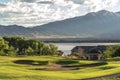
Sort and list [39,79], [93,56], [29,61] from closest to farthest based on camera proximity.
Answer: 1. [39,79]
2. [29,61]
3. [93,56]

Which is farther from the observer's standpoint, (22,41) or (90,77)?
(22,41)

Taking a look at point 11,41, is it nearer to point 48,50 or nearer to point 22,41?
point 22,41

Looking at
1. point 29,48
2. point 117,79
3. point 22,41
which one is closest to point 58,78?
point 117,79

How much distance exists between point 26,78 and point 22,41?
126789 mm

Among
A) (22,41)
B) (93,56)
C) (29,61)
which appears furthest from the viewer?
(22,41)

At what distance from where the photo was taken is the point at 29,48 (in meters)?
154

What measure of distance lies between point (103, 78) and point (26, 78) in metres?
7.80

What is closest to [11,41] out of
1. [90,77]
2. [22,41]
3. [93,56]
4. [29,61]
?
[22,41]

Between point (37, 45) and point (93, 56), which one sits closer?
point (93, 56)

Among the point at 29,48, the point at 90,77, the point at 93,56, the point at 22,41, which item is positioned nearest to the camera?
the point at 90,77

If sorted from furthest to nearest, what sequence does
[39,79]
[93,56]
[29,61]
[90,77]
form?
1. [93,56]
2. [29,61]
3. [90,77]
4. [39,79]

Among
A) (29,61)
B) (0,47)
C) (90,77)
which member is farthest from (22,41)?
(90,77)

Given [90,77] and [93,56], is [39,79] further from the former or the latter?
[93,56]

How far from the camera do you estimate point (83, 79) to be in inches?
1566
